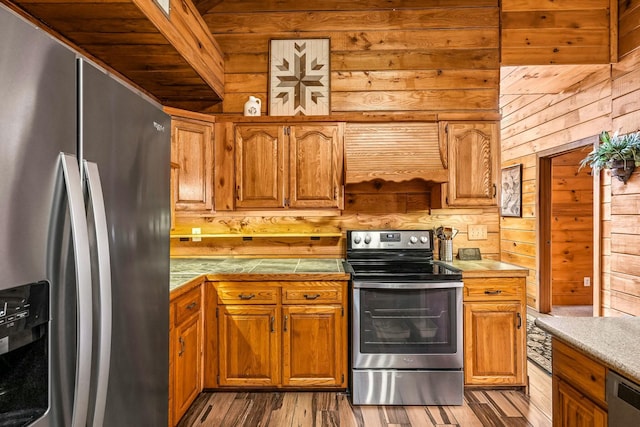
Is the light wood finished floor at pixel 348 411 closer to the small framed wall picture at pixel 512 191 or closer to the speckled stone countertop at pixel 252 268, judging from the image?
the speckled stone countertop at pixel 252 268

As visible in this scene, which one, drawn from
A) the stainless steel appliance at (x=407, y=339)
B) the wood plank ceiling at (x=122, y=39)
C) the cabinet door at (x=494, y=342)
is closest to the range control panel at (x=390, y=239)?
the stainless steel appliance at (x=407, y=339)

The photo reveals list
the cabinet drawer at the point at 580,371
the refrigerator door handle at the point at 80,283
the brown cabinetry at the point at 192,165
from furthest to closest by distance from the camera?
1. the brown cabinetry at the point at 192,165
2. the cabinet drawer at the point at 580,371
3. the refrigerator door handle at the point at 80,283

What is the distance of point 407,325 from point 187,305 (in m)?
1.44

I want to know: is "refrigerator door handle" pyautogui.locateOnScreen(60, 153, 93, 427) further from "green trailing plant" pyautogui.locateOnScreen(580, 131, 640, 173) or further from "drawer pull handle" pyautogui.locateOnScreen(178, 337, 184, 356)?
"green trailing plant" pyautogui.locateOnScreen(580, 131, 640, 173)

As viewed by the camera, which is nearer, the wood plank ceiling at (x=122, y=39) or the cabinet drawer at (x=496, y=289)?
the wood plank ceiling at (x=122, y=39)

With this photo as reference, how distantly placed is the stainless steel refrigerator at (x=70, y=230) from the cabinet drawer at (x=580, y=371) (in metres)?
1.41

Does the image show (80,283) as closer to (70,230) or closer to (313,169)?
(70,230)

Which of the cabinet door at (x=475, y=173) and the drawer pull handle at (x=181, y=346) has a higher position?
the cabinet door at (x=475, y=173)

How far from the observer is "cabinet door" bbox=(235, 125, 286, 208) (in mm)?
3029

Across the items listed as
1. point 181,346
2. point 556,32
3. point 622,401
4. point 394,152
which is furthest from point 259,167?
point 556,32

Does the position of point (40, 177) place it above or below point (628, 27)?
below

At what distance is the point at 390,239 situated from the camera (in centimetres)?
315

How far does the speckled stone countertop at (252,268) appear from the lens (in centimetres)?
264

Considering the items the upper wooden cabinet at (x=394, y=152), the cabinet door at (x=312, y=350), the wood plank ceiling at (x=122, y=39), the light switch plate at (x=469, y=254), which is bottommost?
the cabinet door at (x=312, y=350)
